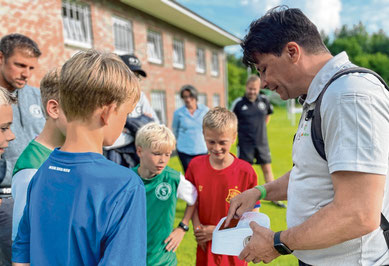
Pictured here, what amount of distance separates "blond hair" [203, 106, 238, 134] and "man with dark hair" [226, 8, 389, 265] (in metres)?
1.01

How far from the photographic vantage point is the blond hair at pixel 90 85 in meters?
1.12

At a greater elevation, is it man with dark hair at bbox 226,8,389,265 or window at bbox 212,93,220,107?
window at bbox 212,93,220,107

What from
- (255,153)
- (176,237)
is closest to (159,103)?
(255,153)

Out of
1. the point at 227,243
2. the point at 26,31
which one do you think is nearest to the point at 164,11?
the point at 26,31

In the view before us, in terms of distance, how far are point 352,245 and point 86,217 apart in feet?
3.65

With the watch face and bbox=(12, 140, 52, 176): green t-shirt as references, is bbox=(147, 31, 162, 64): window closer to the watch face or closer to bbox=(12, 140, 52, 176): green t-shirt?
bbox=(12, 140, 52, 176): green t-shirt

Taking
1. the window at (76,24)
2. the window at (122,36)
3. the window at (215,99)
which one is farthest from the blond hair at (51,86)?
the window at (215,99)

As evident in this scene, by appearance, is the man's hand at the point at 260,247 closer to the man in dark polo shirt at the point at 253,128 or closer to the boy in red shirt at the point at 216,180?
the boy in red shirt at the point at 216,180

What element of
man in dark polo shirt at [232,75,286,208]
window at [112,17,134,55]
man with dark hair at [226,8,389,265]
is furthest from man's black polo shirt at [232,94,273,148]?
window at [112,17,134,55]

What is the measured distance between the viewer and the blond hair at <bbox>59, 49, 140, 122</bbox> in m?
1.12

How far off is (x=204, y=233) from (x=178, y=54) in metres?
15.0

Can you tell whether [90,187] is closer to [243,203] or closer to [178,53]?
[243,203]

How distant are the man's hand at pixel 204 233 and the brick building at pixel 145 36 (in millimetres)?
7670

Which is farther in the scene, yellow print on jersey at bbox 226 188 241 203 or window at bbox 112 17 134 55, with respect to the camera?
window at bbox 112 17 134 55
